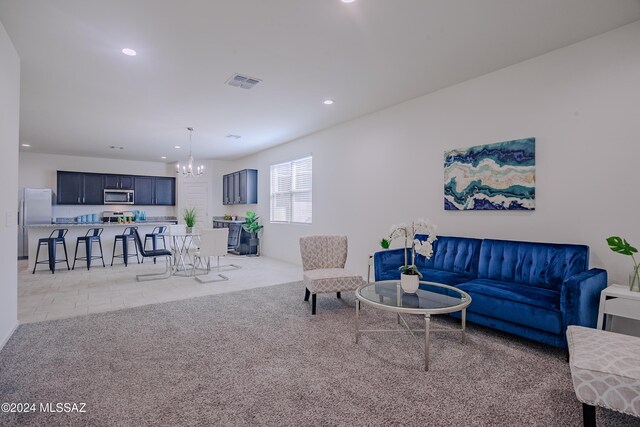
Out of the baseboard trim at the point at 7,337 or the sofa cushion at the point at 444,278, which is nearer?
the baseboard trim at the point at 7,337

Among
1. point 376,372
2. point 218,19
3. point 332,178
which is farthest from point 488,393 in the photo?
point 332,178

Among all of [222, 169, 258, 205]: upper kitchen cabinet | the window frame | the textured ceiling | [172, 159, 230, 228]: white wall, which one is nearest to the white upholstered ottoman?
the textured ceiling

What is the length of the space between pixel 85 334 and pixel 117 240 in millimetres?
4737

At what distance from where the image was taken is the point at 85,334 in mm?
3055

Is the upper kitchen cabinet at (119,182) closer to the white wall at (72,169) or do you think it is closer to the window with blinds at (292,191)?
the white wall at (72,169)

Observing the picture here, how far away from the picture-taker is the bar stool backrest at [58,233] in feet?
21.0

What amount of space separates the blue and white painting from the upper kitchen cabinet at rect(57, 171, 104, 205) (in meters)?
9.18

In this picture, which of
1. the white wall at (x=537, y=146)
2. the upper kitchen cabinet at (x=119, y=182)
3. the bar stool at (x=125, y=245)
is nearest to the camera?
the white wall at (x=537, y=146)

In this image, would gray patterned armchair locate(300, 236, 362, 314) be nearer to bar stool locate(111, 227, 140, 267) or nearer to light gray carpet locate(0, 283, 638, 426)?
light gray carpet locate(0, 283, 638, 426)

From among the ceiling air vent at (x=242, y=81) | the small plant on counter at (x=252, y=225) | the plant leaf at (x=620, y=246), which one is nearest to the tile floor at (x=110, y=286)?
the small plant on counter at (x=252, y=225)

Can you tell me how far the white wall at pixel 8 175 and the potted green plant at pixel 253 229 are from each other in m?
5.29

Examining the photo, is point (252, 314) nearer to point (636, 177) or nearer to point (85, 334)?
point (85, 334)

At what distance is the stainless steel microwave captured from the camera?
905 centimetres

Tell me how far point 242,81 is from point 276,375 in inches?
130
